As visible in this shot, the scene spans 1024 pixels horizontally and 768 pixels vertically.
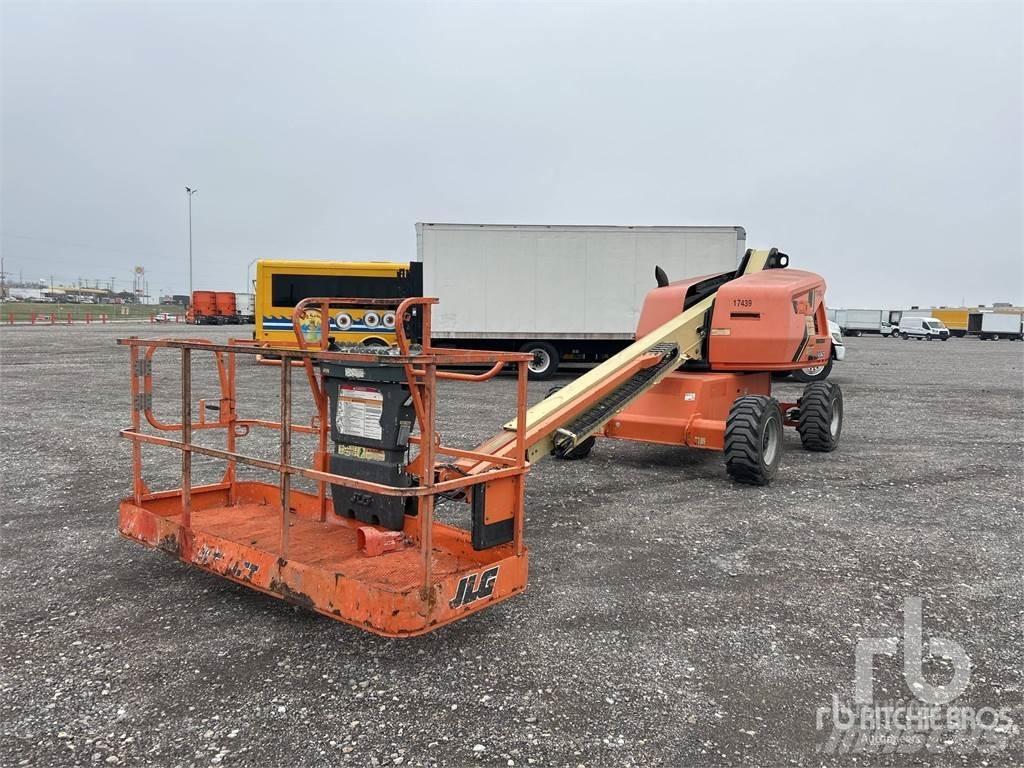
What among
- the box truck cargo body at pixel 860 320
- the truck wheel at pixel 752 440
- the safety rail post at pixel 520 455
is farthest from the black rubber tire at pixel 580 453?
the box truck cargo body at pixel 860 320

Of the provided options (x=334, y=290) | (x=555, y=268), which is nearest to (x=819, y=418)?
(x=555, y=268)

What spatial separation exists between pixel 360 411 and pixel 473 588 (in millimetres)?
1186

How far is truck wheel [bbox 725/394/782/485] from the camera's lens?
730 cm

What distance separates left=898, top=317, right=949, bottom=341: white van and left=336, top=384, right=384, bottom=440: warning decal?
60.3 metres

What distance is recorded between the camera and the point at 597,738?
3170 millimetres

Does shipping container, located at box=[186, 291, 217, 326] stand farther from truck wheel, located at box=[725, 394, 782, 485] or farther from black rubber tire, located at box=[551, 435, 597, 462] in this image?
truck wheel, located at box=[725, 394, 782, 485]

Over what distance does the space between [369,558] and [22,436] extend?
7.40 m

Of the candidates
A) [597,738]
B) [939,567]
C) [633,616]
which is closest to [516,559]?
[633,616]

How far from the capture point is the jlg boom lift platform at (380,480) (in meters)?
3.72

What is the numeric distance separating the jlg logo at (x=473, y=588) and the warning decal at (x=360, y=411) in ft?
3.10

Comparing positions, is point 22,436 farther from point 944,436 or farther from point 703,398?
point 944,436

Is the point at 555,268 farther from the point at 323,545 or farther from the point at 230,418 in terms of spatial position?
the point at 323,545

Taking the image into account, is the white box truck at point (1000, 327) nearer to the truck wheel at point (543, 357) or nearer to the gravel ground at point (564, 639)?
the truck wheel at point (543, 357)

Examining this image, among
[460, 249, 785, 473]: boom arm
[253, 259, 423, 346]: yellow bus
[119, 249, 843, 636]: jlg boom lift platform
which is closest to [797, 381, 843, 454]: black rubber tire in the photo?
[119, 249, 843, 636]: jlg boom lift platform
